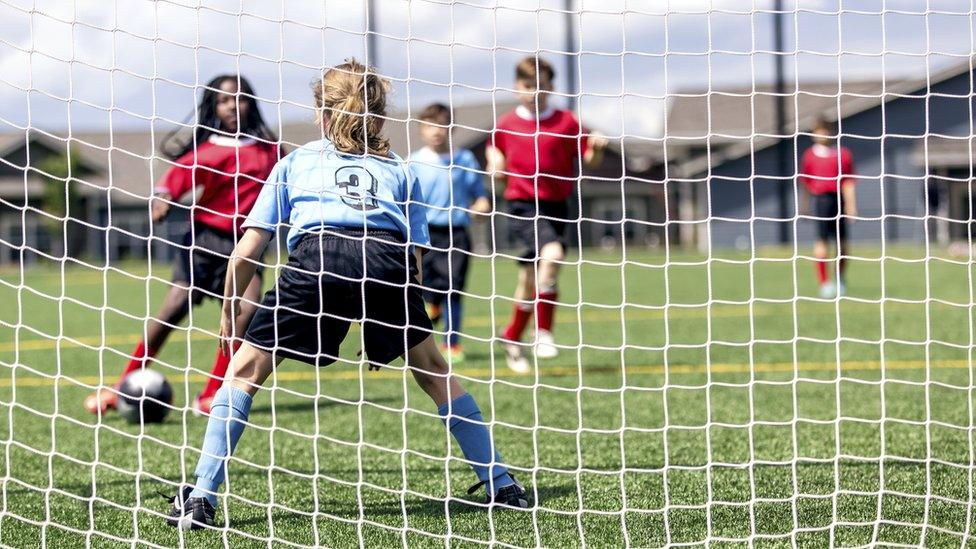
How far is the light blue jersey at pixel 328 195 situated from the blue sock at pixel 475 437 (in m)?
0.58

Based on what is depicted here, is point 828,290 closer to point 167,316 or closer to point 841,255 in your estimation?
point 841,255

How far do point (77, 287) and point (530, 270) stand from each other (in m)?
13.9

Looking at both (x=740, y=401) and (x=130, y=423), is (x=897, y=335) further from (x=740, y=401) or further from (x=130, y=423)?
(x=130, y=423)

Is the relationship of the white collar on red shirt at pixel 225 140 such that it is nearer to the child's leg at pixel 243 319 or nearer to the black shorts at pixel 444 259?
the child's leg at pixel 243 319

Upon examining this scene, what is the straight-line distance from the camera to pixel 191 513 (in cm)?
336

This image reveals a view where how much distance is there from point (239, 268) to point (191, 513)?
744 mm

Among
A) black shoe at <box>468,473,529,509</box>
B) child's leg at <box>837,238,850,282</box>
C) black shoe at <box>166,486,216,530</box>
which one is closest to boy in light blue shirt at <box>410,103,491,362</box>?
child's leg at <box>837,238,850,282</box>

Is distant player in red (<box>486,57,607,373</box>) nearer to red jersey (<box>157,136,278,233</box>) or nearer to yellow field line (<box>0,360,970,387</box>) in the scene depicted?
yellow field line (<box>0,360,970,387</box>)

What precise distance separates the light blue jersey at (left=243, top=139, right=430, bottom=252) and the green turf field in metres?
0.50

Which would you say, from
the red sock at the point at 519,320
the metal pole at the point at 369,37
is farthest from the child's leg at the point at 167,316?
the red sock at the point at 519,320

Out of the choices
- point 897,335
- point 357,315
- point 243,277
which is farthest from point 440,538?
point 897,335

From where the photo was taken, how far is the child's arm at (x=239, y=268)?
11.2ft

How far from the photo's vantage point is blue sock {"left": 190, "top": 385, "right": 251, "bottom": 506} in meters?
3.42

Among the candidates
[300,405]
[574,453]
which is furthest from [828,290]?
[574,453]
